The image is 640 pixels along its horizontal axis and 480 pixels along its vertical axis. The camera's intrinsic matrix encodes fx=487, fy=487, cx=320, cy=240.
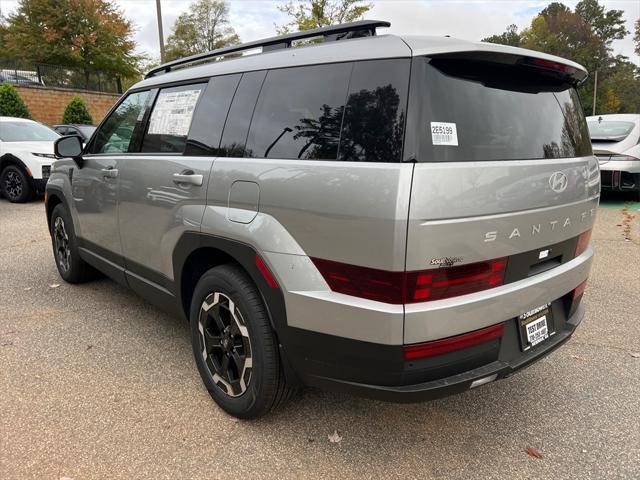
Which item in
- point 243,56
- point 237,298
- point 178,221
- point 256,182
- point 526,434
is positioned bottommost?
point 526,434

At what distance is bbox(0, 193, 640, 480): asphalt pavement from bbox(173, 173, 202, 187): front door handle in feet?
4.06

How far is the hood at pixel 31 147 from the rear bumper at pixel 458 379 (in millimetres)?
9325

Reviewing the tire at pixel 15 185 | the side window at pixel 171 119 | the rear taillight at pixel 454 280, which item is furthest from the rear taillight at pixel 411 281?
the tire at pixel 15 185

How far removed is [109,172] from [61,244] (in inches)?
67.0

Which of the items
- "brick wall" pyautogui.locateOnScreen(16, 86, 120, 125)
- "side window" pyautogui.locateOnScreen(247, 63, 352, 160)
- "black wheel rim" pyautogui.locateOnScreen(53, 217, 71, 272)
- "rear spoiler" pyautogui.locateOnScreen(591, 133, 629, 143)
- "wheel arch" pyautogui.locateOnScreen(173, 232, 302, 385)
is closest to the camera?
"side window" pyautogui.locateOnScreen(247, 63, 352, 160)

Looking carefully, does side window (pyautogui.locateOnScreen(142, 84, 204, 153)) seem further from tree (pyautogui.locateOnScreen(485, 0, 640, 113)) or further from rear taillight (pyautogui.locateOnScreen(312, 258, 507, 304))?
tree (pyautogui.locateOnScreen(485, 0, 640, 113))

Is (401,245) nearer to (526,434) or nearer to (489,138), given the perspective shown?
(489,138)

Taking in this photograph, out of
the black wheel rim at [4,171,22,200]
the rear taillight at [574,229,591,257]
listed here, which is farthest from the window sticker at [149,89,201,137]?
the black wheel rim at [4,171,22,200]

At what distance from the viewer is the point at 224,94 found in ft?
8.96

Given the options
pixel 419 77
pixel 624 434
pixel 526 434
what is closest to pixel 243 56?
pixel 419 77

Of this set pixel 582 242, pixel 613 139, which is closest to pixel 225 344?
pixel 582 242

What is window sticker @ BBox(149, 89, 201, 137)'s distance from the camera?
2967mm

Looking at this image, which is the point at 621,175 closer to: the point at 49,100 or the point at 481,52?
the point at 481,52

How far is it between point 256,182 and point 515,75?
4.24 ft
